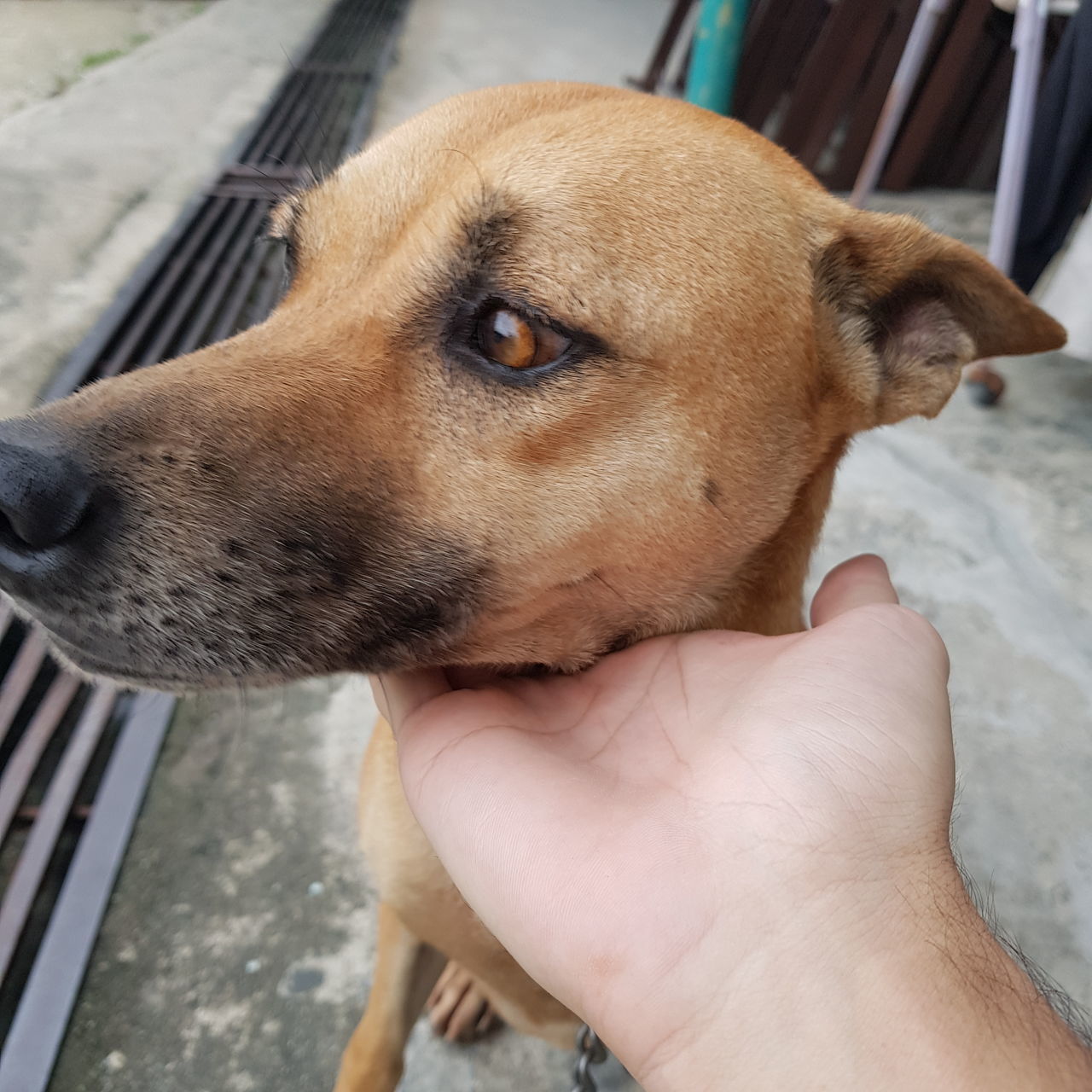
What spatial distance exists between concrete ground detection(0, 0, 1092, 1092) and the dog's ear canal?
1953 mm

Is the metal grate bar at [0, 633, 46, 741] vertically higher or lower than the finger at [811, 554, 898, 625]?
lower

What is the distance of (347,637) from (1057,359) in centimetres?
571

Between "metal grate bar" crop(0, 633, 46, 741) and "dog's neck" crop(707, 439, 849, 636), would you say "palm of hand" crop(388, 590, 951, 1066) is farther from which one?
"metal grate bar" crop(0, 633, 46, 741)

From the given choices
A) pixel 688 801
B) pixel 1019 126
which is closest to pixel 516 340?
pixel 688 801

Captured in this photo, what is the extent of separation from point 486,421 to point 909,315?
1.16 meters

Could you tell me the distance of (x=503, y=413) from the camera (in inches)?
60.4

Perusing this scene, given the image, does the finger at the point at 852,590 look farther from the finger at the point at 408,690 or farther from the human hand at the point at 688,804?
the finger at the point at 408,690

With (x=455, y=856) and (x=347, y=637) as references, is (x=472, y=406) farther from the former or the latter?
(x=455, y=856)

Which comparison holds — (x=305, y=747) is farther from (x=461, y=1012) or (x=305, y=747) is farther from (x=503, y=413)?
(x=503, y=413)

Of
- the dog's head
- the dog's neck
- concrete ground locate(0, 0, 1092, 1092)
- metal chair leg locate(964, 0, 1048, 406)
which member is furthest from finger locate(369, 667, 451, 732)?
metal chair leg locate(964, 0, 1048, 406)

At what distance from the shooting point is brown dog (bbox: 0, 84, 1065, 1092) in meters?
1.34

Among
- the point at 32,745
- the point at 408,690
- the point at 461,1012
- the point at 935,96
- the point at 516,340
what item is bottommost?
the point at 461,1012

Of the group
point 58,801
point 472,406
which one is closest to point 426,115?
point 472,406

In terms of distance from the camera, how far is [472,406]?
60.6 inches
